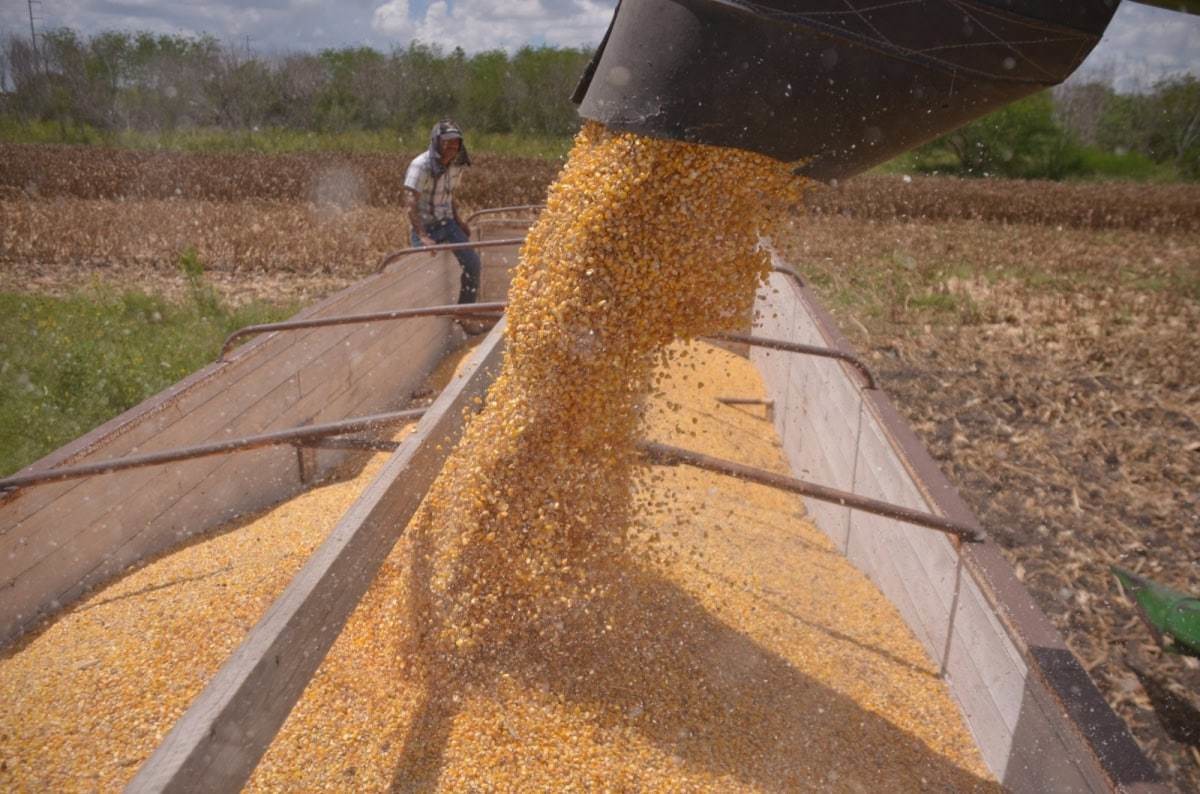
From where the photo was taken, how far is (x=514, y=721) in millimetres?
2191

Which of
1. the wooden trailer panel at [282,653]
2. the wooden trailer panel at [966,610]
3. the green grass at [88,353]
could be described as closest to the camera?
the wooden trailer panel at [282,653]

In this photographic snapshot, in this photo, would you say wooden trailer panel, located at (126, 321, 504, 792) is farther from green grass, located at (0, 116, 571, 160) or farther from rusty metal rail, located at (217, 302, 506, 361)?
green grass, located at (0, 116, 571, 160)

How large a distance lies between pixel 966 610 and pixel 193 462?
293 cm

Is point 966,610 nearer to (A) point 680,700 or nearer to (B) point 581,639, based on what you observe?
(A) point 680,700

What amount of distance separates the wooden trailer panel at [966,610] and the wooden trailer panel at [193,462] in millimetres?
2338

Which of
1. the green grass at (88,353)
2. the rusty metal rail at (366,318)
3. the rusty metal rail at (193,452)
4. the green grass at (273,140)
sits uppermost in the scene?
the green grass at (273,140)

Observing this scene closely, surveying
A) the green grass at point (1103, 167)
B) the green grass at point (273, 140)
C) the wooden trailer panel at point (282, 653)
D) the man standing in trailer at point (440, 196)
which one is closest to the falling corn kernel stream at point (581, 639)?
the wooden trailer panel at point (282, 653)

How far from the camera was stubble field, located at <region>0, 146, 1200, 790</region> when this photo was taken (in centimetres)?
396

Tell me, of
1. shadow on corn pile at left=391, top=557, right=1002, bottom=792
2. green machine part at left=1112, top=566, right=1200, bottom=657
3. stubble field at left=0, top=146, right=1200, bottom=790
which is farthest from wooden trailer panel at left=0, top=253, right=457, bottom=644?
green machine part at left=1112, top=566, right=1200, bottom=657

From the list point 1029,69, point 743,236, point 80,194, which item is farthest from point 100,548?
point 80,194

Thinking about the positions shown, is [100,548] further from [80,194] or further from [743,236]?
[80,194]

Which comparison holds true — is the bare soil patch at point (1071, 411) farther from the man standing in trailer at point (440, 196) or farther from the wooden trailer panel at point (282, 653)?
the man standing in trailer at point (440, 196)

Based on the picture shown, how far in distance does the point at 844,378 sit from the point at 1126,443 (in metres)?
2.76

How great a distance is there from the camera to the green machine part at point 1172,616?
9.93ft
